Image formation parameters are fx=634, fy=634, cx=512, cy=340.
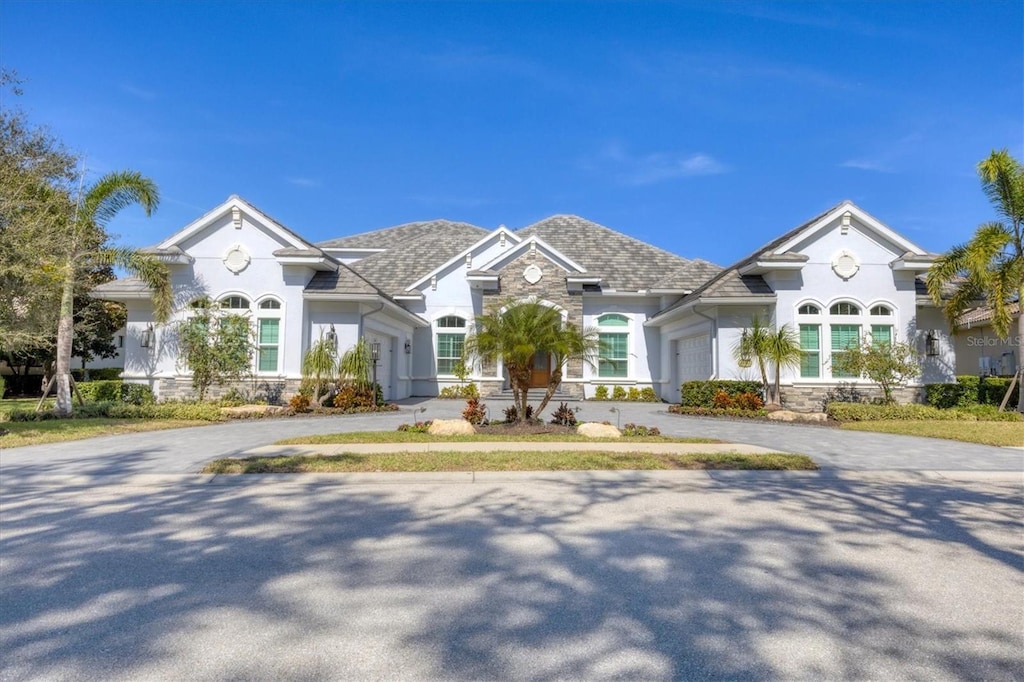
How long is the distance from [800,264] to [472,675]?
62.0ft

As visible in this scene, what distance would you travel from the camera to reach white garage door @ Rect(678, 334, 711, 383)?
21.0 m

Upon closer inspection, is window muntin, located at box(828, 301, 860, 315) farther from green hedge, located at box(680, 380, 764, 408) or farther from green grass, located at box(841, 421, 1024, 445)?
green grass, located at box(841, 421, 1024, 445)

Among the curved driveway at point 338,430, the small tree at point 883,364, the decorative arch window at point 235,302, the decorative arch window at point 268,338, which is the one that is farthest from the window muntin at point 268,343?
the small tree at point 883,364

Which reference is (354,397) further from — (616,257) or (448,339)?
(616,257)

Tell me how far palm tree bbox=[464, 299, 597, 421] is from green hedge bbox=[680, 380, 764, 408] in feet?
22.0

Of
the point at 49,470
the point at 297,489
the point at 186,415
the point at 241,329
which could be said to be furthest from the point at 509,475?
the point at 241,329

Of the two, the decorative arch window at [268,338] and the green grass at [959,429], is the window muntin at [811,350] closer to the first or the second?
the green grass at [959,429]

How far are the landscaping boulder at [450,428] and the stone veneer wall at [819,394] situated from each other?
444 inches

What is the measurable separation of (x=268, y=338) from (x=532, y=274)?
10195 mm

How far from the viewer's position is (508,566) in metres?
4.93

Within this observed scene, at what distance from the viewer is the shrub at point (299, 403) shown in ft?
58.2

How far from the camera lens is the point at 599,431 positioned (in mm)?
12531

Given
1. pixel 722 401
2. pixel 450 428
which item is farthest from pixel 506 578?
pixel 722 401

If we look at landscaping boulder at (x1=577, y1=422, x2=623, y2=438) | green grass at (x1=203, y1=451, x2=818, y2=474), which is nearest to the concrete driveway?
green grass at (x1=203, y1=451, x2=818, y2=474)
